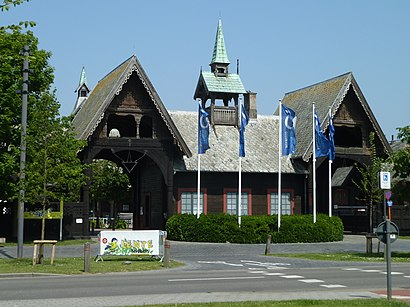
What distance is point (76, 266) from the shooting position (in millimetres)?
22828

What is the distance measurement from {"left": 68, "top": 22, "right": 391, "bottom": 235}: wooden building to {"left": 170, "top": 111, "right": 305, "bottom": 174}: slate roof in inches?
2.8

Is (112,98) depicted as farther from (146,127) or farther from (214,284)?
(214,284)

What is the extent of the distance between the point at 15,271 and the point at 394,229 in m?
12.5

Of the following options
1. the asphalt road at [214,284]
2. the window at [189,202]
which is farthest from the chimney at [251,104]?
the asphalt road at [214,284]

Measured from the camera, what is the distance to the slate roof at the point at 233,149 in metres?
42.0

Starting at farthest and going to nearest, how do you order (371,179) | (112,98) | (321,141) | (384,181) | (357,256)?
(371,179) → (321,141) → (112,98) → (357,256) → (384,181)

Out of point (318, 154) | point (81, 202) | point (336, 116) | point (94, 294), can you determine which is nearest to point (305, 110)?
point (336, 116)

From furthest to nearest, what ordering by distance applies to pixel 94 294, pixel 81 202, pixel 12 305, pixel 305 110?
1. pixel 305 110
2. pixel 81 202
3. pixel 94 294
4. pixel 12 305

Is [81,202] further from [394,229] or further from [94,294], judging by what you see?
[394,229]

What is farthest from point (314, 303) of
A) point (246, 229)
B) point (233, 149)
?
point (233, 149)

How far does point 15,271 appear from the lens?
67.9 ft

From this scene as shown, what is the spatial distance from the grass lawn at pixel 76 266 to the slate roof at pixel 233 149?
15387 millimetres

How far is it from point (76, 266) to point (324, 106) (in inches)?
1009

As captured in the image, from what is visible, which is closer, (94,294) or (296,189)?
(94,294)
